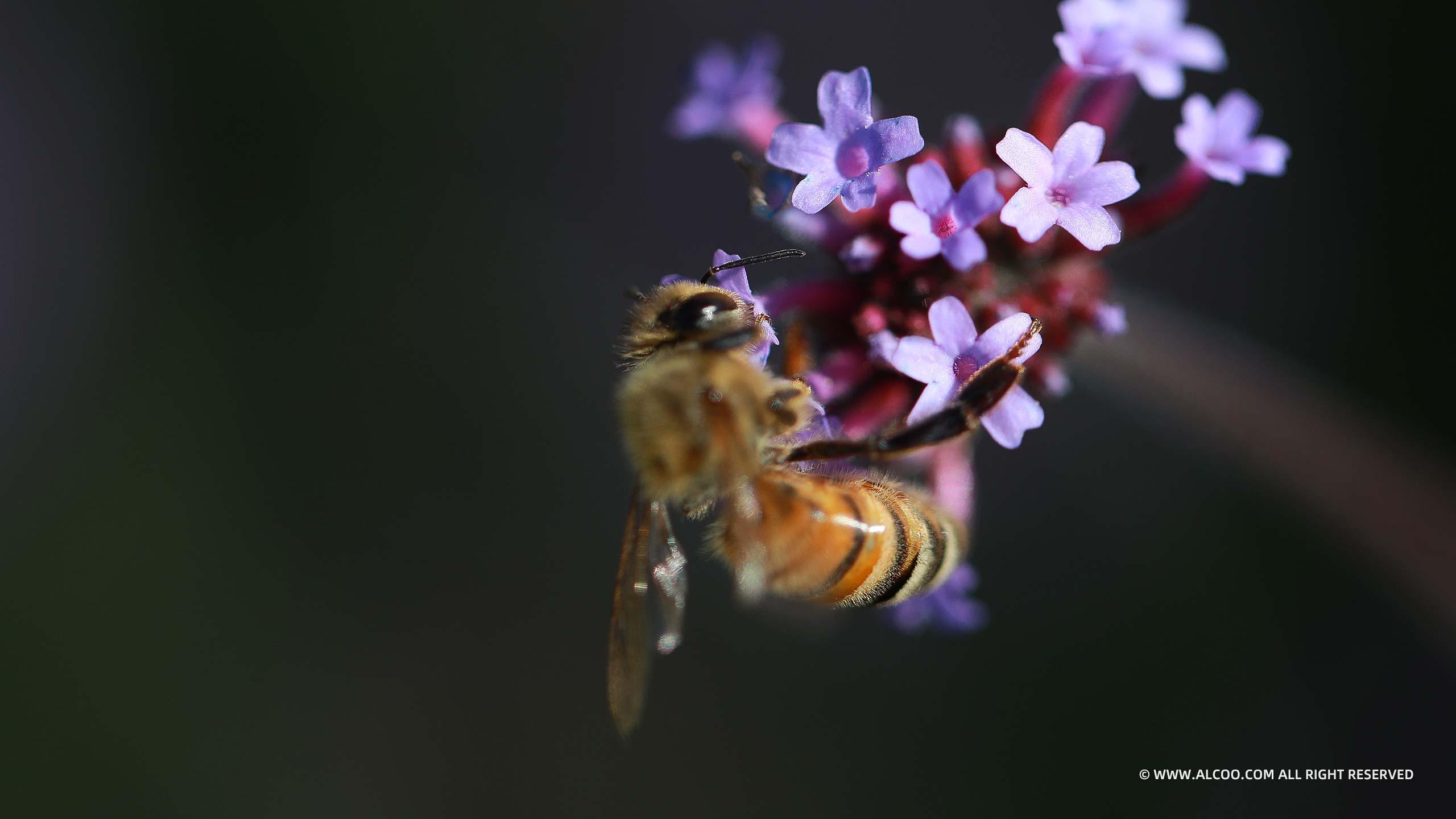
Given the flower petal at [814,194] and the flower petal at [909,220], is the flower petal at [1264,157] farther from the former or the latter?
the flower petal at [814,194]

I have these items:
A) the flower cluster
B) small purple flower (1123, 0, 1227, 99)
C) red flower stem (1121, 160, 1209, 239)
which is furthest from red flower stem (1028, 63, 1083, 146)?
red flower stem (1121, 160, 1209, 239)

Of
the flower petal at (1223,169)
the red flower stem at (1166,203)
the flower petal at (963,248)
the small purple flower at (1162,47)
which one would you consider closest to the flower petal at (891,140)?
the flower petal at (963,248)

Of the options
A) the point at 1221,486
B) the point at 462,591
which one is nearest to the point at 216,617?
the point at 462,591

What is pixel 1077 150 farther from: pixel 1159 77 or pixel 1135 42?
pixel 1135 42

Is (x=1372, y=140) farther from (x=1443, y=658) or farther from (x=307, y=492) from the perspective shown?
(x=307, y=492)

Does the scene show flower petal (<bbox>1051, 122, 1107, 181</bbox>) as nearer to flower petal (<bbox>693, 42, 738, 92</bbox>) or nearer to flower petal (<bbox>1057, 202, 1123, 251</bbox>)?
flower petal (<bbox>1057, 202, 1123, 251</bbox>)

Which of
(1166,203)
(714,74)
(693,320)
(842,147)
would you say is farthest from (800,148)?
(1166,203)
